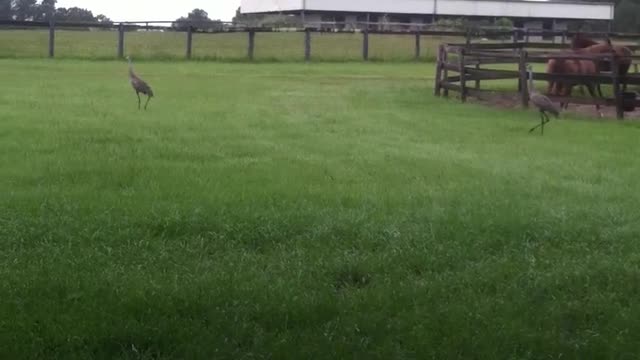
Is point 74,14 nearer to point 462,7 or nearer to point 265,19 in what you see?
point 265,19

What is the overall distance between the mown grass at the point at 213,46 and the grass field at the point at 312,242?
81.9 ft

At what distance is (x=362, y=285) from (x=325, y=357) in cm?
128

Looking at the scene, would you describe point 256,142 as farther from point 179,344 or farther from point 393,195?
point 179,344

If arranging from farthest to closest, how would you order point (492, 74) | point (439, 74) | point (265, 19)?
point (265, 19), point (439, 74), point (492, 74)

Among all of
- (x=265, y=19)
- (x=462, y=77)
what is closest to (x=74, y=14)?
(x=265, y=19)

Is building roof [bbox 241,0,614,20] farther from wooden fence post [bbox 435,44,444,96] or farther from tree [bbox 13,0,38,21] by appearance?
wooden fence post [bbox 435,44,444,96]

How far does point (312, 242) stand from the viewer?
22.2 feet

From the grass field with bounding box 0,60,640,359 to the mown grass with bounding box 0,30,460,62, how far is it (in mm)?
24956

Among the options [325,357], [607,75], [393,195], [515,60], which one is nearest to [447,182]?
[393,195]

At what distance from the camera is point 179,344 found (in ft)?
15.6

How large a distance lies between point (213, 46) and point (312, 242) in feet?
117

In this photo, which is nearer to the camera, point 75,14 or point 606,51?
point 606,51

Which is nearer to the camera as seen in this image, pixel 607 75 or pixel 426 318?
pixel 426 318

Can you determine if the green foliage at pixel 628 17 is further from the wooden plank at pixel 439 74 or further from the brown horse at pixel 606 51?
the wooden plank at pixel 439 74
